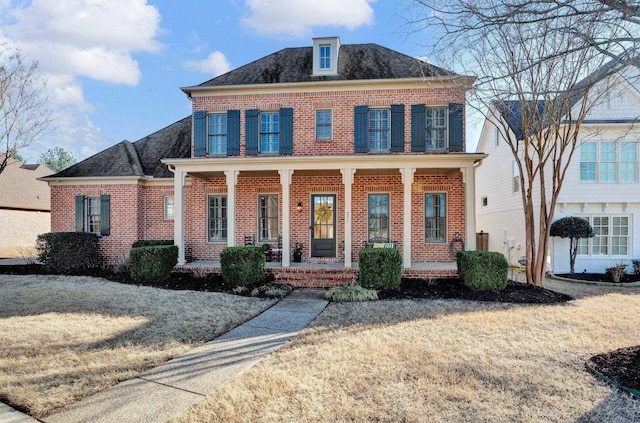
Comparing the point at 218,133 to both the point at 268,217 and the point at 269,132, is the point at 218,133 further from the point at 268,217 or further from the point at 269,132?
the point at 268,217

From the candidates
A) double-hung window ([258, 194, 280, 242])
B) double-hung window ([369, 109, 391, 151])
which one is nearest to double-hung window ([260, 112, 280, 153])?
double-hung window ([258, 194, 280, 242])

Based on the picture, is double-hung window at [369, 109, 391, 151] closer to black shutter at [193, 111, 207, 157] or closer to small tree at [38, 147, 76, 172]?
black shutter at [193, 111, 207, 157]

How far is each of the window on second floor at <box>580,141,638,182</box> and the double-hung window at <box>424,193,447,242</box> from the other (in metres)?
5.37

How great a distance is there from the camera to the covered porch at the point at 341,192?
10.2m

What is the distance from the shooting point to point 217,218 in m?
12.6

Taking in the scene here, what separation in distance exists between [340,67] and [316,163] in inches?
157

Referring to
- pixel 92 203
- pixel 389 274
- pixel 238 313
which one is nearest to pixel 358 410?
pixel 238 313

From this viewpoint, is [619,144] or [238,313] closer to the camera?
[238,313]

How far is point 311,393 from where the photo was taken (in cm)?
353

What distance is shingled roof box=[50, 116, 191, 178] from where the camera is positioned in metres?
13.4

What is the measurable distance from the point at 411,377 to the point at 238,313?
3.90m

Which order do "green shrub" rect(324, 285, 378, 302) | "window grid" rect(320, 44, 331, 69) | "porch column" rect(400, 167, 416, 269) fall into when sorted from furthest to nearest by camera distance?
"window grid" rect(320, 44, 331, 69)
"porch column" rect(400, 167, 416, 269)
"green shrub" rect(324, 285, 378, 302)

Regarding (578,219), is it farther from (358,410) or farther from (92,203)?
(92,203)

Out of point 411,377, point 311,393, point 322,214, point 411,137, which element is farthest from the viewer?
point 322,214
